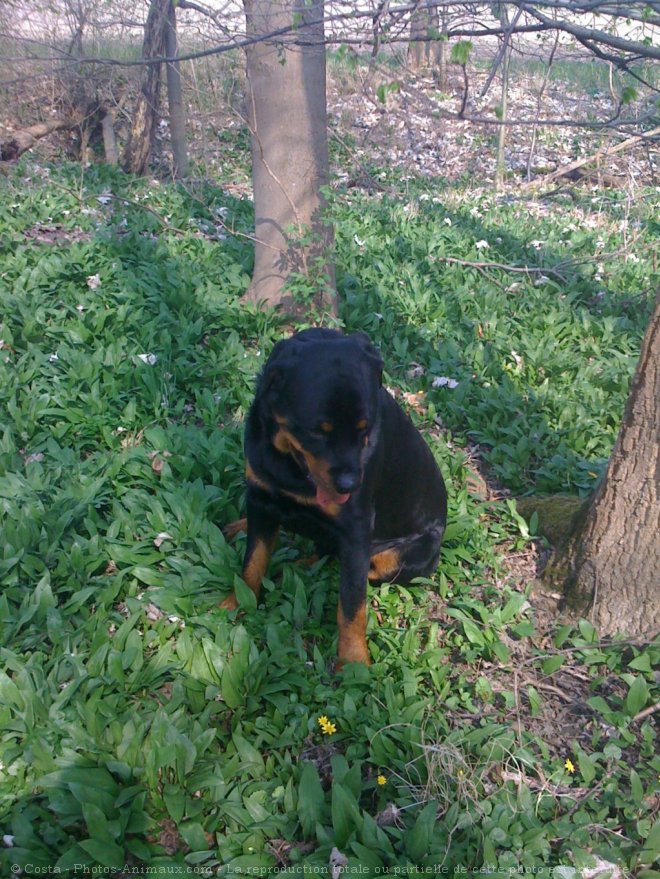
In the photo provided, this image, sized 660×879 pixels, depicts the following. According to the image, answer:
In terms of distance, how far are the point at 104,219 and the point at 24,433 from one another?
452cm

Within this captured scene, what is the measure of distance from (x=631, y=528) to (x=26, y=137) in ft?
38.4

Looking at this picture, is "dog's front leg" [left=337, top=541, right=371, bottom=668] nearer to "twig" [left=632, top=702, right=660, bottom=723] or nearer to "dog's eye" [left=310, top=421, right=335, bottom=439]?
"dog's eye" [left=310, top=421, right=335, bottom=439]

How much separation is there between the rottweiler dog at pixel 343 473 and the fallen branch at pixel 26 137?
1030cm

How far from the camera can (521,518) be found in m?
4.08

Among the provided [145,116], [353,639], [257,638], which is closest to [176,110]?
[145,116]

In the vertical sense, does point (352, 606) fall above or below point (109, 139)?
below

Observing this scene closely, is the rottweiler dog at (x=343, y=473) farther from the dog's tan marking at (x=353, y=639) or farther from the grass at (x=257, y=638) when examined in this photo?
the grass at (x=257, y=638)

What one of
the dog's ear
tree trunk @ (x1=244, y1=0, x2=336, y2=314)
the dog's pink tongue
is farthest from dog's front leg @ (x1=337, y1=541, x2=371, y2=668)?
tree trunk @ (x1=244, y1=0, x2=336, y2=314)

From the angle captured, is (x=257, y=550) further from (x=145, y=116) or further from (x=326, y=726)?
(x=145, y=116)

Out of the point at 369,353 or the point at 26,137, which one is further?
the point at 26,137

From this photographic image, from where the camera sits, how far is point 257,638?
10.7ft

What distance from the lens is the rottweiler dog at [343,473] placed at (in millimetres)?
2811

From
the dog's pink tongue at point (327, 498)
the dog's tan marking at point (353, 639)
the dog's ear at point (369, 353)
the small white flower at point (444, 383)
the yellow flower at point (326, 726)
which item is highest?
the dog's ear at point (369, 353)

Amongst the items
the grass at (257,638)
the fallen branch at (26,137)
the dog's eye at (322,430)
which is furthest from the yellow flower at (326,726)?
the fallen branch at (26,137)
